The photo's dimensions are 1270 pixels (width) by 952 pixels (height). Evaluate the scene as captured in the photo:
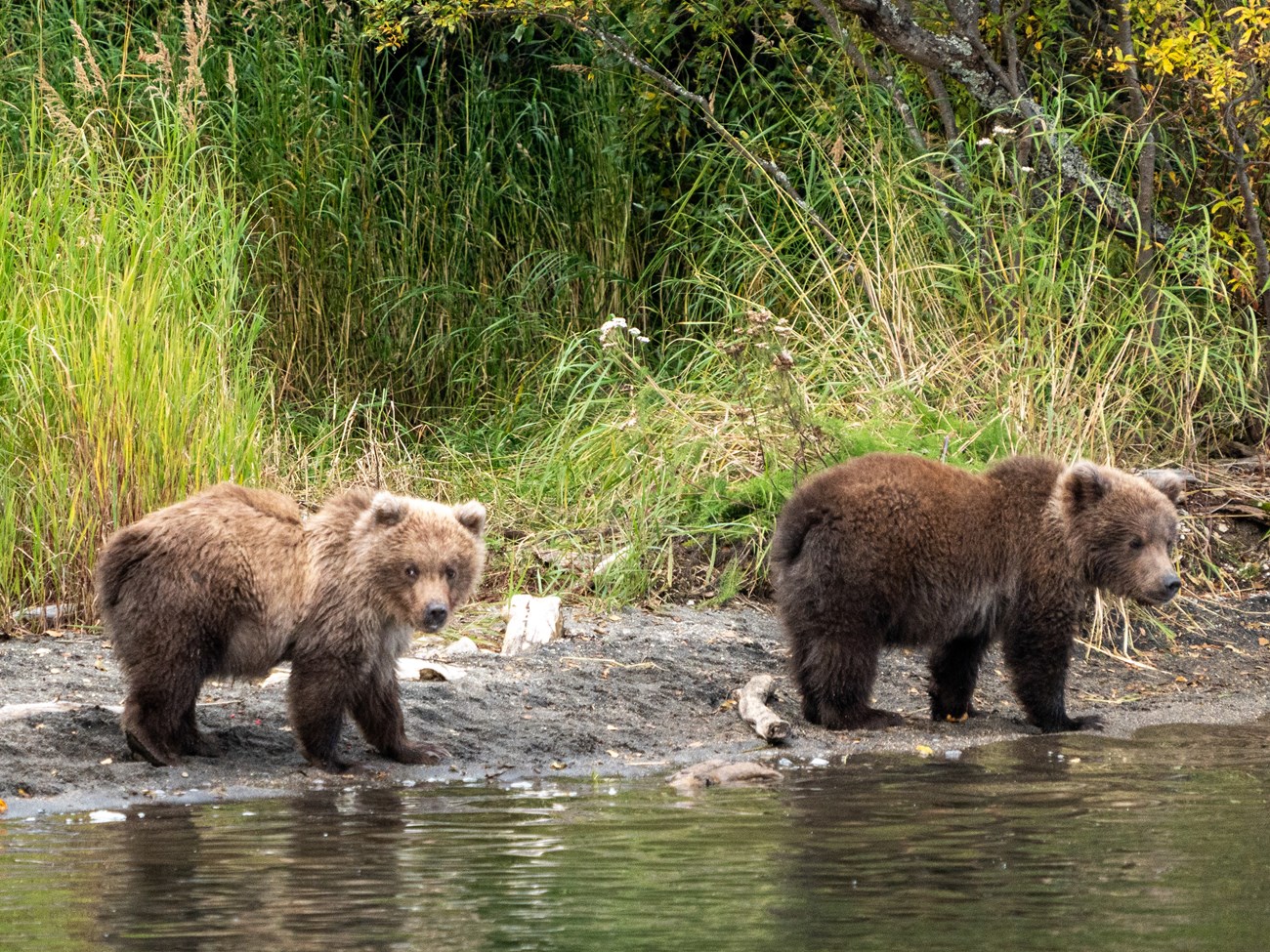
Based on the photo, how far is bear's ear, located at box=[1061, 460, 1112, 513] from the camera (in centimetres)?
727

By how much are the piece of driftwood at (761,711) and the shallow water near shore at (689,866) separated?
42 cm

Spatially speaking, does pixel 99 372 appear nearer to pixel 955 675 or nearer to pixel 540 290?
pixel 955 675

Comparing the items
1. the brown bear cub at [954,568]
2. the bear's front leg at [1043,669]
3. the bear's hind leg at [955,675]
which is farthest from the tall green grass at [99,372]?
the bear's front leg at [1043,669]

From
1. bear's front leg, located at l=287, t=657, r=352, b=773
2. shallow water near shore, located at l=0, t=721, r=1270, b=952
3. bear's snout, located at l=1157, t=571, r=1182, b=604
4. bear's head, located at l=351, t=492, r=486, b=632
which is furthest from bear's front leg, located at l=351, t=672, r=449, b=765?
bear's snout, located at l=1157, t=571, r=1182, b=604

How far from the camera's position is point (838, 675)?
22.7 feet

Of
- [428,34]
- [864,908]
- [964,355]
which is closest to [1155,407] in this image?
[964,355]

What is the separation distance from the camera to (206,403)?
329 inches

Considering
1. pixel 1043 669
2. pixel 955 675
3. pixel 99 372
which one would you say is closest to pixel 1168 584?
pixel 1043 669

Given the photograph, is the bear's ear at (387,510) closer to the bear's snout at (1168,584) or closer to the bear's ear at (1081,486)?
the bear's ear at (1081,486)

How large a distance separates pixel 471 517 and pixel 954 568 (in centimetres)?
198

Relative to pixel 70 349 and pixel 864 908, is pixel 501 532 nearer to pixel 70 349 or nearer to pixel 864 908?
pixel 70 349

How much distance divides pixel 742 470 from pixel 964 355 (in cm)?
145

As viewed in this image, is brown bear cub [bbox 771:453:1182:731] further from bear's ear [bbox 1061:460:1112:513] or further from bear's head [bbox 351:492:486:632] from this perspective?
bear's head [bbox 351:492:486:632]

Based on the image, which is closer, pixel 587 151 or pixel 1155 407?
pixel 1155 407
